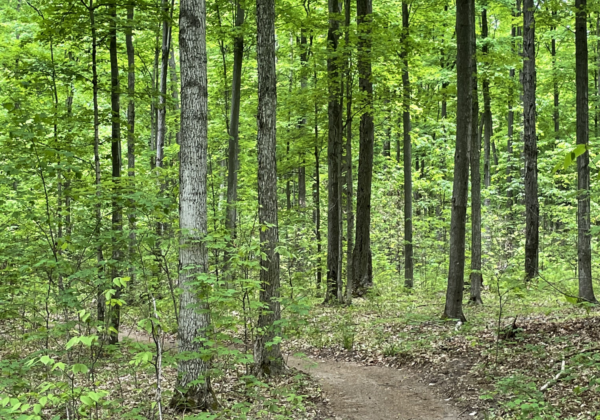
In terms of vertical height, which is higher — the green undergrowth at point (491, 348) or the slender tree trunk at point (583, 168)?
the slender tree trunk at point (583, 168)

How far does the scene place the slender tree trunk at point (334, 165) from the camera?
40.3 feet

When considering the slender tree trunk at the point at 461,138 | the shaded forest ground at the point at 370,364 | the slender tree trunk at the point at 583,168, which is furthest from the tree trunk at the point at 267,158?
the slender tree trunk at the point at 583,168

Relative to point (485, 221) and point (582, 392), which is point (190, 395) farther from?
point (485, 221)

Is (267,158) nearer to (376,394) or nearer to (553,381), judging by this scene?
(376,394)

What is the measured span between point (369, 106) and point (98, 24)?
279 inches

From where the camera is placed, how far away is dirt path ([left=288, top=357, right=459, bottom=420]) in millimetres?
6195

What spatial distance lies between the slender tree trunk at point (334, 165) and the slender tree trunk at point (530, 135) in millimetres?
5365

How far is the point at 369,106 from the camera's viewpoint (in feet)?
39.7

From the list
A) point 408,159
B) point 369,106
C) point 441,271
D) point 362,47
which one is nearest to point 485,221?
point 441,271

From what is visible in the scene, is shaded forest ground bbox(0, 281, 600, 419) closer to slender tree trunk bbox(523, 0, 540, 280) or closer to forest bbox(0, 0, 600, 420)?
forest bbox(0, 0, 600, 420)

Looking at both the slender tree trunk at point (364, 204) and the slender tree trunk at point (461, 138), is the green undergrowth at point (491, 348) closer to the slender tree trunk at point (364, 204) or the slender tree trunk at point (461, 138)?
the slender tree trunk at point (461, 138)

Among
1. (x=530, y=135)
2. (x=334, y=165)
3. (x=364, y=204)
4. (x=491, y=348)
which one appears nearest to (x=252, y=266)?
(x=491, y=348)

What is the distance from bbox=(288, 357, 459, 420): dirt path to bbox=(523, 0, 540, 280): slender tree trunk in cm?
642

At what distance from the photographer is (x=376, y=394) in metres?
7.10
